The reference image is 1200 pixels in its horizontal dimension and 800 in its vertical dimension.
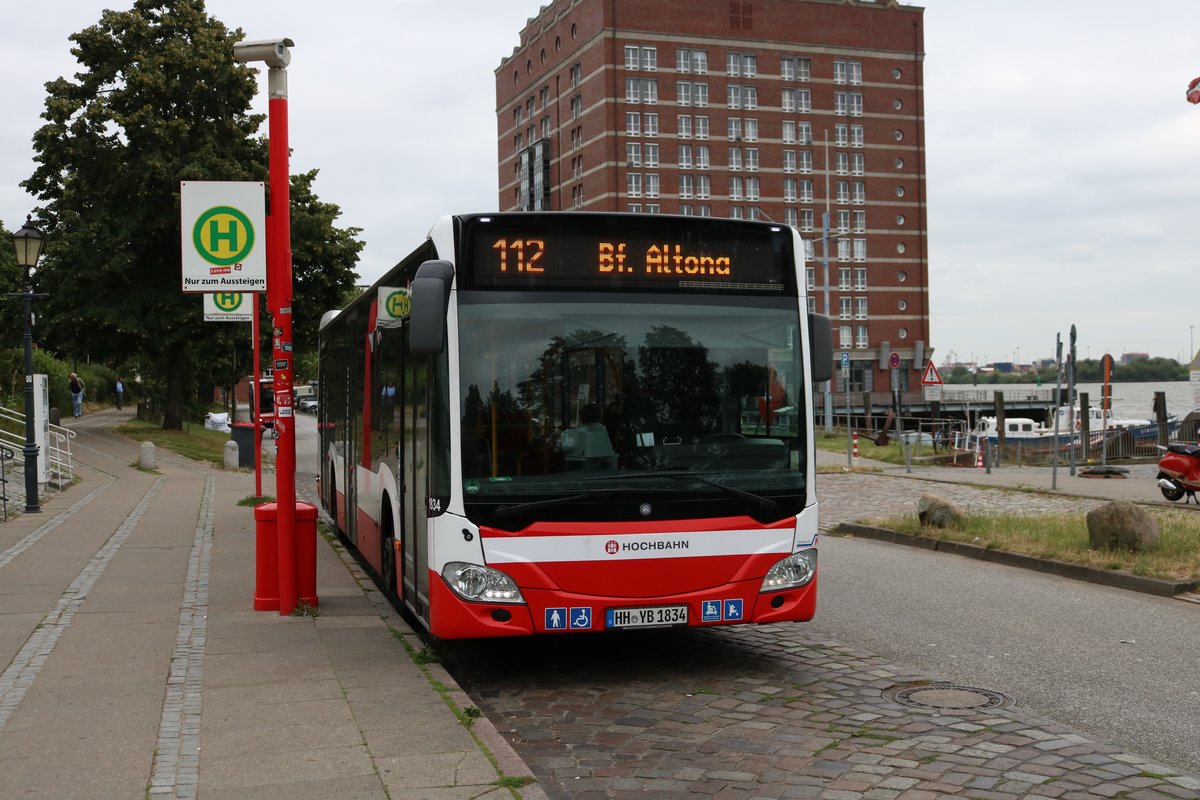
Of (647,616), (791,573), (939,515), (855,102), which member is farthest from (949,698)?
(855,102)

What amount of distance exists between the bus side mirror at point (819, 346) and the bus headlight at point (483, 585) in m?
2.43

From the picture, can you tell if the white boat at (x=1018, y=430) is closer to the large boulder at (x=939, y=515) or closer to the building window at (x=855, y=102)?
the large boulder at (x=939, y=515)

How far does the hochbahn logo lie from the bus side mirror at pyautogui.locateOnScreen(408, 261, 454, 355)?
1.55 m

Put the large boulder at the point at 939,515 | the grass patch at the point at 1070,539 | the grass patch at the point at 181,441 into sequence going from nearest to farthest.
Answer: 1. the grass patch at the point at 1070,539
2. the large boulder at the point at 939,515
3. the grass patch at the point at 181,441

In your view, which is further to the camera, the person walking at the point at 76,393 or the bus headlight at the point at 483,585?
the person walking at the point at 76,393

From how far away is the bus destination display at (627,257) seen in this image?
307 inches

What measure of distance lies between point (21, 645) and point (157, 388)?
50596 millimetres

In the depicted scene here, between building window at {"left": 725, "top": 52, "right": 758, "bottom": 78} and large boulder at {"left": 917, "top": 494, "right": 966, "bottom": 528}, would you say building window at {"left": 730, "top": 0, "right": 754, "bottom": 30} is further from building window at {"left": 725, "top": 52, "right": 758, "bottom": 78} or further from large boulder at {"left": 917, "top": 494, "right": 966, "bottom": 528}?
large boulder at {"left": 917, "top": 494, "right": 966, "bottom": 528}

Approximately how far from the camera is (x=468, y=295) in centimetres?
770

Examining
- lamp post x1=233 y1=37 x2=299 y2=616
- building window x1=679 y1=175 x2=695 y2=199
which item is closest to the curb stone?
lamp post x1=233 y1=37 x2=299 y2=616

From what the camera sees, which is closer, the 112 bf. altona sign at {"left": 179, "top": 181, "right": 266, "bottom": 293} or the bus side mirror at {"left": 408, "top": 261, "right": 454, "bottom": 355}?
the bus side mirror at {"left": 408, "top": 261, "right": 454, "bottom": 355}

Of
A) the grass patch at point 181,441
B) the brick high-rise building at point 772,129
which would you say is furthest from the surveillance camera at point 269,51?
the brick high-rise building at point 772,129

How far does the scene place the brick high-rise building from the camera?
96.9m

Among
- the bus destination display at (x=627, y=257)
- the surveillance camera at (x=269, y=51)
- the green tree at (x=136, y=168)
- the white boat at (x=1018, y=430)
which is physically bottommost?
the white boat at (x=1018, y=430)
